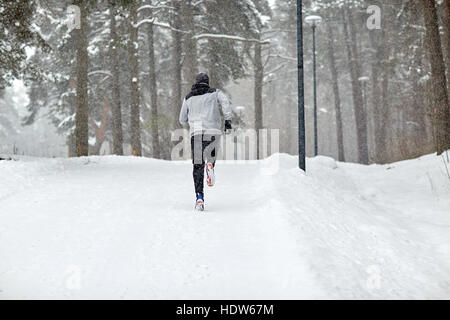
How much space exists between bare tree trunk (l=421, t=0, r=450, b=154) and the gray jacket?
7.51m

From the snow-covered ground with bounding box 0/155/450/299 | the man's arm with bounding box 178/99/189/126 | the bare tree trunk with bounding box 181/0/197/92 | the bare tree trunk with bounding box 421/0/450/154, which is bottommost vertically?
the snow-covered ground with bounding box 0/155/450/299

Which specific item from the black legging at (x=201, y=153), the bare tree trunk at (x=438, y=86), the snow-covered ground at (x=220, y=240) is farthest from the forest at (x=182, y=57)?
the black legging at (x=201, y=153)

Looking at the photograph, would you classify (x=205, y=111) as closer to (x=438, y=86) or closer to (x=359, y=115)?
(x=438, y=86)

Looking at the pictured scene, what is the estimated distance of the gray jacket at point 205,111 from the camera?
7.02 m

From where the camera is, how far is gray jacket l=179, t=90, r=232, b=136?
7.02 m

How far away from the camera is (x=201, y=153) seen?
691 centimetres

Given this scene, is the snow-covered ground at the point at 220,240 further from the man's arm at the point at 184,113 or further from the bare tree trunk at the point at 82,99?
the bare tree trunk at the point at 82,99

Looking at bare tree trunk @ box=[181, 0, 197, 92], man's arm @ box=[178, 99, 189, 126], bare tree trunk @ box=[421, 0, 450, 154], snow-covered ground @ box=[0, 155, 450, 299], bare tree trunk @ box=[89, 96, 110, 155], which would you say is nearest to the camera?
snow-covered ground @ box=[0, 155, 450, 299]

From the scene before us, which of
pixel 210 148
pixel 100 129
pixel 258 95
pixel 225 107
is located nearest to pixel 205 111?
pixel 225 107

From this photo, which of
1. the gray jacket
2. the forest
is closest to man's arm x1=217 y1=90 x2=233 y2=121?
the gray jacket

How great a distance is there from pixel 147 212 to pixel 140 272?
2.41 meters

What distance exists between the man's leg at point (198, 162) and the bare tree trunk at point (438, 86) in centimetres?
779

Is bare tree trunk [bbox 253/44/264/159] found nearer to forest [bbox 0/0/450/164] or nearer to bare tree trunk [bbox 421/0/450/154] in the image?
forest [bbox 0/0/450/164]
